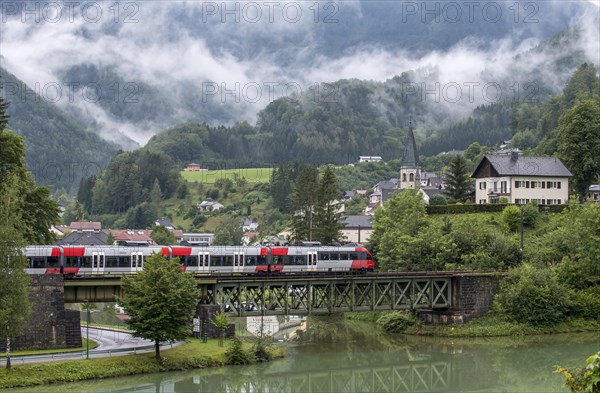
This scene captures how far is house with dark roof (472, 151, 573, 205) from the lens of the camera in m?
109

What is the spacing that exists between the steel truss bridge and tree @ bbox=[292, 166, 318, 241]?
3224 cm

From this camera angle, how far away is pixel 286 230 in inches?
6304

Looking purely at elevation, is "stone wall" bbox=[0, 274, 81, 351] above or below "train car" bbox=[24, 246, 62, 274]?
below

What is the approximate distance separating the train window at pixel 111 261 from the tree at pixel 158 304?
25.0 feet

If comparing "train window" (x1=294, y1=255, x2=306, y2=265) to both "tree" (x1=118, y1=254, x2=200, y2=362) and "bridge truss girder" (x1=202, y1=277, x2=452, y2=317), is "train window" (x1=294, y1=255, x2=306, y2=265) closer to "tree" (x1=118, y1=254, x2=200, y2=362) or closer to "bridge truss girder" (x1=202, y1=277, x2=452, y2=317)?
"bridge truss girder" (x1=202, y1=277, x2=452, y2=317)

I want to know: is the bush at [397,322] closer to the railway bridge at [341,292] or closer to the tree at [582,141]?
the railway bridge at [341,292]

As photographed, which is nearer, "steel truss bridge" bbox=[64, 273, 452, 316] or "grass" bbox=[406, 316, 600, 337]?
"steel truss bridge" bbox=[64, 273, 452, 316]

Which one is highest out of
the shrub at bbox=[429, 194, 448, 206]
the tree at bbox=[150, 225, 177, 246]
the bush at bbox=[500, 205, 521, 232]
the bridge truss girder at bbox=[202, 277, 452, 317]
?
the shrub at bbox=[429, 194, 448, 206]

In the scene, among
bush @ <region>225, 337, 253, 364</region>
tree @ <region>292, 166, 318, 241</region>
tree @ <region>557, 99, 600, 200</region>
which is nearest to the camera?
bush @ <region>225, 337, 253, 364</region>

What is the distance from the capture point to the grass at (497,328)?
75.7 metres

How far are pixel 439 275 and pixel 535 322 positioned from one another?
341 inches

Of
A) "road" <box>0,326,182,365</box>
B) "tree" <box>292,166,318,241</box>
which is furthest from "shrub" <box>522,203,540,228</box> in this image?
"road" <box>0,326,182,365</box>

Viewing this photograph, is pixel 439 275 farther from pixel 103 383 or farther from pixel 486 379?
pixel 103 383

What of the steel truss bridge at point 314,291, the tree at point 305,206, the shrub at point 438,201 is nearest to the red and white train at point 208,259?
the steel truss bridge at point 314,291
